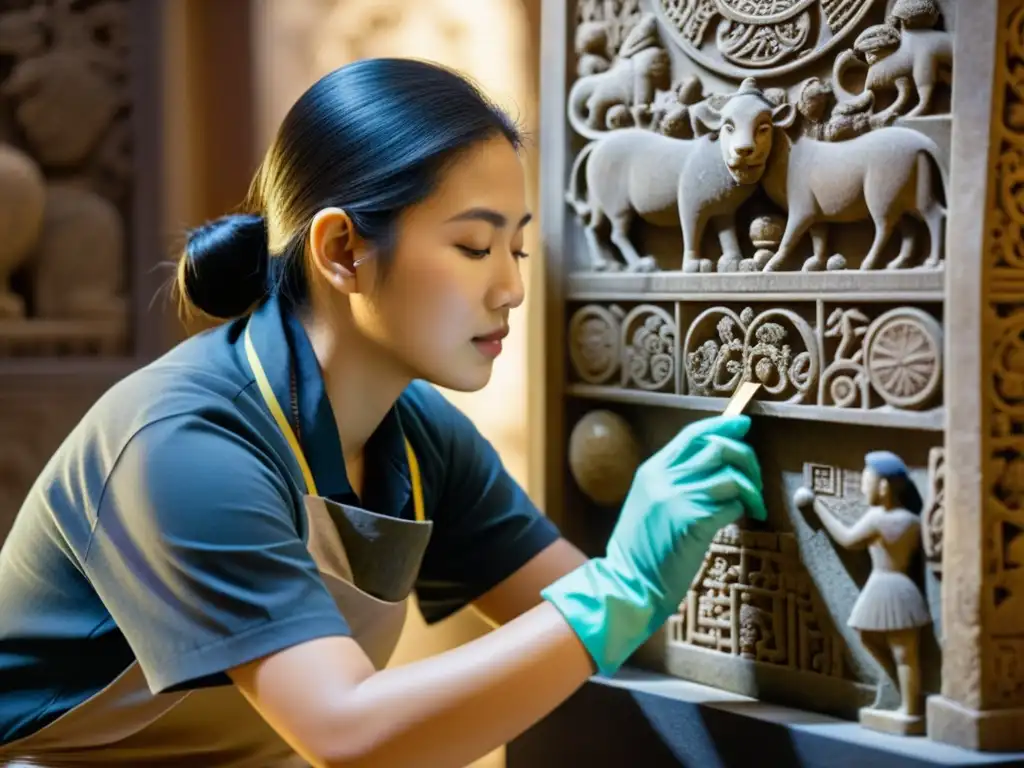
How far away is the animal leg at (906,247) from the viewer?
4.48ft

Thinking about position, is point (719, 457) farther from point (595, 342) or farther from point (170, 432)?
point (170, 432)

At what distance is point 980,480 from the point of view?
1302mm

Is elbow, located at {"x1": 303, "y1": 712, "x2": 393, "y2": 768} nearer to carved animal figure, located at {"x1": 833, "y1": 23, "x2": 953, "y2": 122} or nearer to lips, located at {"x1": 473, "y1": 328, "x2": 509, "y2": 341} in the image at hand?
lips, located at {"x1": 473, "y1": 328, "x2": 509, "y2": 341}

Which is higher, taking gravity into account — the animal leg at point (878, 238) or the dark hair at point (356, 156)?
the dark hair at point (356, 156)

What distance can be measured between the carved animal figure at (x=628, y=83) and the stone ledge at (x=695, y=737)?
71cm

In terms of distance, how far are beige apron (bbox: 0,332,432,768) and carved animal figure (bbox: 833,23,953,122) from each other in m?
0.71

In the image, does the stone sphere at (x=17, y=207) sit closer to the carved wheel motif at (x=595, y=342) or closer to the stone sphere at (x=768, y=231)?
the carved wheel motif at (x=595, y=342)

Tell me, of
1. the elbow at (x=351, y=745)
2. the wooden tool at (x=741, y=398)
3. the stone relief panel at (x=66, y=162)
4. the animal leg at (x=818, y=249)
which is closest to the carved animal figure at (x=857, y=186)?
the animal leg at (x=818, y=249)

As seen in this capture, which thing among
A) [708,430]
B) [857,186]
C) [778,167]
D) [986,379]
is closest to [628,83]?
[778,167]

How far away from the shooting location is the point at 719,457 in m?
1.41

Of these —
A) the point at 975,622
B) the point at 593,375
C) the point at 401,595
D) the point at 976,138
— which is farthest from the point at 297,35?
the point at 975,622

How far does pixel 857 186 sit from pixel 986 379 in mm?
248

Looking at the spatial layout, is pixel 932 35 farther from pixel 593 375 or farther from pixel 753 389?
pixel 593 375

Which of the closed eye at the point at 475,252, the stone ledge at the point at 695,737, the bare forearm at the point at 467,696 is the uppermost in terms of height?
the closed eye at the point at 475,252
